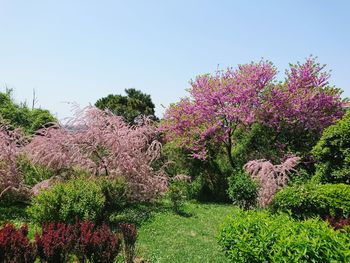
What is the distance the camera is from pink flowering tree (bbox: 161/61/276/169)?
1711 cm

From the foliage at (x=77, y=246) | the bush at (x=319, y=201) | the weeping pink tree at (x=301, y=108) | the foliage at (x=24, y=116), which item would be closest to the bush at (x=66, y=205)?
the foliage at (x=77, y=246)

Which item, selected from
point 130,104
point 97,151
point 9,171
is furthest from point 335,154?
point 130,104

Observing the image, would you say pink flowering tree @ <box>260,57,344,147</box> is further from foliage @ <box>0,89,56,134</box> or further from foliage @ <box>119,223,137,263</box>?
foliage @ <box>0,89,56,134</box>

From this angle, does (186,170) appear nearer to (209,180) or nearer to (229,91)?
(209,180)

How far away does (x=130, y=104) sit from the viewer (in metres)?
35.5

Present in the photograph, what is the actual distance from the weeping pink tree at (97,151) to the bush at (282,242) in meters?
7.11

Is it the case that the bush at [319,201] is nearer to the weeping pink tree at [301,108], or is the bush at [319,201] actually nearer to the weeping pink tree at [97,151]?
the weeping pink tree at [97,151]

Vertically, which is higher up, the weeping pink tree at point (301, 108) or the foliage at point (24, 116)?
the foliage at point (24, 116)

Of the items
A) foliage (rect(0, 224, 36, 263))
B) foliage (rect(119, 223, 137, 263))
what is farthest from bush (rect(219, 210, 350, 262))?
foliage (rect(0, 224, 36, 263))

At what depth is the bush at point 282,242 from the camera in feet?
15.7

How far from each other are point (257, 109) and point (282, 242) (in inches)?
497

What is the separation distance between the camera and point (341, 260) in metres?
4.66

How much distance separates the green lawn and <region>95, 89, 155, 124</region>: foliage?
69.2ft

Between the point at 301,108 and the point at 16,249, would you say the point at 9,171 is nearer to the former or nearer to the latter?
the point at 16,249
